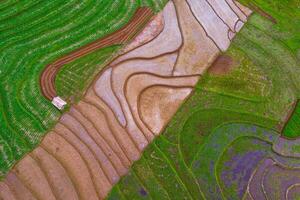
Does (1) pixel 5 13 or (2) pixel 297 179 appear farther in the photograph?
(1) pixel 5 13

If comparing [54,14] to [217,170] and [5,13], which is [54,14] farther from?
[217,170]

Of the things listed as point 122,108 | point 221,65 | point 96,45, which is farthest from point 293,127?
point 96,45

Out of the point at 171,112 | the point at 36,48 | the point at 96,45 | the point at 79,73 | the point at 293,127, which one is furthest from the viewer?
the point at 96,45

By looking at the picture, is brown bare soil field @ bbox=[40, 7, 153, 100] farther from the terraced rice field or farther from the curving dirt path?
the terraced rice field

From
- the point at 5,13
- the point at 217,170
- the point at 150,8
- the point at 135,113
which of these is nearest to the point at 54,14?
the point at 5,13

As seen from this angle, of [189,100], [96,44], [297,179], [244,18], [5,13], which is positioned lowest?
[297,179]

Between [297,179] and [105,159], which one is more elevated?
[105,159]

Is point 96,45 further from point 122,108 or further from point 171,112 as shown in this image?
point 171,112

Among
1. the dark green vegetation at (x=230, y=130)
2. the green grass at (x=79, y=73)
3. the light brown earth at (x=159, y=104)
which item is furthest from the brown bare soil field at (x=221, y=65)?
the green grass at (x=79, y=73)

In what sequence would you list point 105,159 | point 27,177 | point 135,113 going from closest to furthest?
point 27,177
point 105,159
point 135,113
